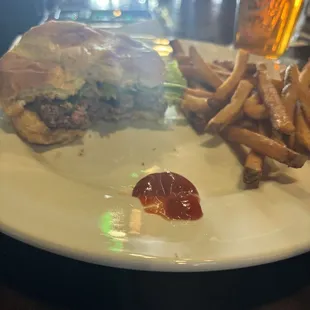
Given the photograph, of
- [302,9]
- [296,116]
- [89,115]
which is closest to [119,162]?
[89,115]

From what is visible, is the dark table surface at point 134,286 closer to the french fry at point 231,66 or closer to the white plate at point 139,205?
the white plate at point 139,205

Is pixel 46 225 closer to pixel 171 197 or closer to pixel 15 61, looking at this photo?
pixel 171 197

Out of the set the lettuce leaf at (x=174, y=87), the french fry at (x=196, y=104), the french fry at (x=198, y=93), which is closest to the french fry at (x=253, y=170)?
the french fry at (x=196, y=104)

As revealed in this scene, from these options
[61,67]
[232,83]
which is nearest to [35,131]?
[61,67]

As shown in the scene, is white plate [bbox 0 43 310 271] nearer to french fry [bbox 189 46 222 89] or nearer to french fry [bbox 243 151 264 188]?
french fry [bbox 243 151 264 188]

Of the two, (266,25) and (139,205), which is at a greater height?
(266,25)

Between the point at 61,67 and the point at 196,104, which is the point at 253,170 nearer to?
the point at 196,104
